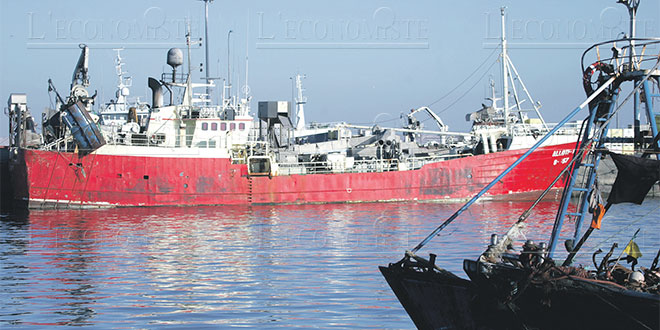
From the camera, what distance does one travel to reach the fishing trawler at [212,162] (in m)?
35.7

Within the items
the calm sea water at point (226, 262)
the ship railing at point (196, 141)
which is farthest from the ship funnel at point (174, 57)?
the calm sea water at point (226, 262)

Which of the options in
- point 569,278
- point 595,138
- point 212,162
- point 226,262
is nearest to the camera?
point 569,278

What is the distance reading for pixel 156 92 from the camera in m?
41.1

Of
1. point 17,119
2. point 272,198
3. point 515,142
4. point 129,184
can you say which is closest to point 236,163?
point 272,198

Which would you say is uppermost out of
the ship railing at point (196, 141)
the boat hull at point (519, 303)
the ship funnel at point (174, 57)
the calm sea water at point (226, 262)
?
the ship funnel at point (174, 57)

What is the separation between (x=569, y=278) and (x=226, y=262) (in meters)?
10.6

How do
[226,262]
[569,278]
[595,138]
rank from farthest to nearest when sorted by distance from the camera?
[226,262]
[595,138]
[569,278]

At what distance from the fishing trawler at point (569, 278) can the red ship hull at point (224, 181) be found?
27.2m

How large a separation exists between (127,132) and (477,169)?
61.0ft

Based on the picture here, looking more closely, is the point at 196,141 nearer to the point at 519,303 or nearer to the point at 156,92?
the point at 156,92

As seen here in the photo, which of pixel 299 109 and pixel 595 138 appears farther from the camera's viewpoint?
pixel 299 109

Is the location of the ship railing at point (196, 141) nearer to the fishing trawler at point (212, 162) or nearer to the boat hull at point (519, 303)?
the fishing trawler at point (212, 162)

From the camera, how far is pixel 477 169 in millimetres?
39219

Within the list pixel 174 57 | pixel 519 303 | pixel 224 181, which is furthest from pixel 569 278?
pixel 174 57
